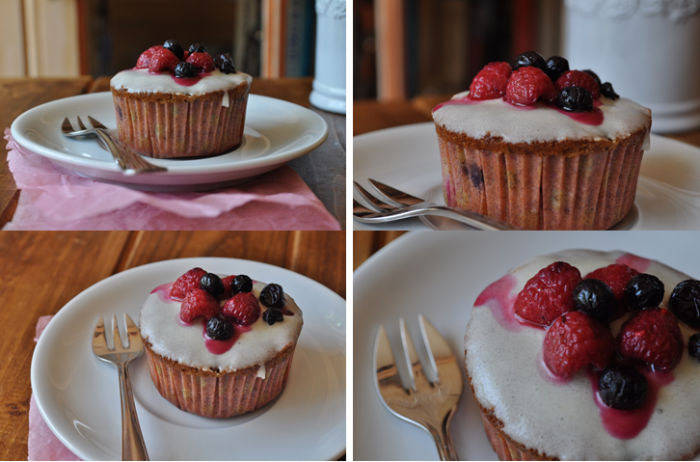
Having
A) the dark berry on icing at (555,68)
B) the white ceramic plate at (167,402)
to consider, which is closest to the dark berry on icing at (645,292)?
the dark berry on icing at (555,68)

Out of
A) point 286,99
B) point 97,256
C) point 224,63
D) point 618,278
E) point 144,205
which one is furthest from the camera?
point 97,256

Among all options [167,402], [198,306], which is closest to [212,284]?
[198,306]

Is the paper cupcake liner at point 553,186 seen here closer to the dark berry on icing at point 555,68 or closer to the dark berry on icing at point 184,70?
the dark berry on icing at point 555,68

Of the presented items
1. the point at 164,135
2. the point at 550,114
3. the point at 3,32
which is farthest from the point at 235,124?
the point at 3,32

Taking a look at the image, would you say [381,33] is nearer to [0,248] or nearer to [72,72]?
[72,72]

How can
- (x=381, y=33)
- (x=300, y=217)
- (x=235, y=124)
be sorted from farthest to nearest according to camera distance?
(x=381, y=33), (x=235, y=124), (x=300, y=217)

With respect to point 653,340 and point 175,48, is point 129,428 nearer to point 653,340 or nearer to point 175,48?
point 175,48

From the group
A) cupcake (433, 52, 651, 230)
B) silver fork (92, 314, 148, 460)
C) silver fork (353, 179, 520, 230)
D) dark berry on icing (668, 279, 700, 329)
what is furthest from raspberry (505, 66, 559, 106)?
silver fork (92, 314, 148, 460)
